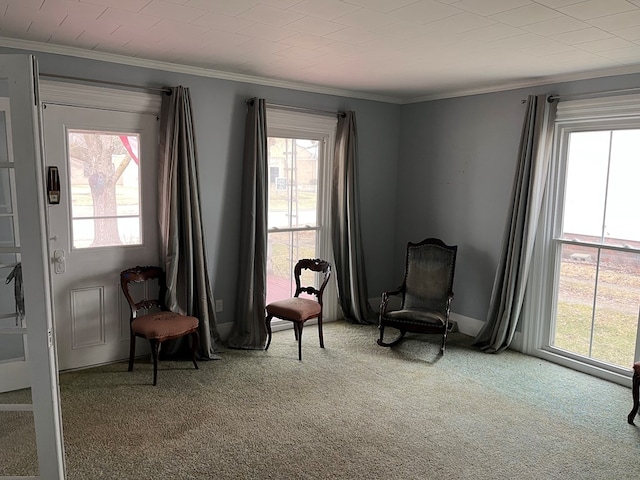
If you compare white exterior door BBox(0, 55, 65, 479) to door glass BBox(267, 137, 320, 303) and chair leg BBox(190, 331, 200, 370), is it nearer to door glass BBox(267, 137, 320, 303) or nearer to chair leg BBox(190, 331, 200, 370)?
chair leg BBox(190, 331, 200, 370)

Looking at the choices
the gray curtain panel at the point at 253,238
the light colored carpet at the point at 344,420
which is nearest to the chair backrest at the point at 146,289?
the light colored carpet at the point at 344,420

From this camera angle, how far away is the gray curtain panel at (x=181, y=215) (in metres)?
4.05

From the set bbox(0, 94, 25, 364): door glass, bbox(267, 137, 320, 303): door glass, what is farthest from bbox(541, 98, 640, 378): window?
bbox(0, 94, 25, 364): door glass

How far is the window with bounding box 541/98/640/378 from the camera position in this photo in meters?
3.91

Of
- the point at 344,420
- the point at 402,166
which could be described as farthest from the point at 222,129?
the point at 344,420

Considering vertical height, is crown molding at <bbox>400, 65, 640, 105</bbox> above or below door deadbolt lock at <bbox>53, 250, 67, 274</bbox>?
above

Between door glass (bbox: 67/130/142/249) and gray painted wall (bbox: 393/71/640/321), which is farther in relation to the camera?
gray painted wall (bbox: 393/71/640/321)

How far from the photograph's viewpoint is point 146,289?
4211mm

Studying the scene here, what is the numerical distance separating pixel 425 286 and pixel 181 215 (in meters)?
2.43

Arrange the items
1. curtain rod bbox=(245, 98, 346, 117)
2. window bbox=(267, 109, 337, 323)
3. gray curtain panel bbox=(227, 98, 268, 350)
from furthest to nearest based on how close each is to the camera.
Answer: window bbox=(267, 109, 337, 323) < curtain rod bbox=(245, 98, 346, 117) < gray curtain panel bbox=(227, 98, 268, 350)

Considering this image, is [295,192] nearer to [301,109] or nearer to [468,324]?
[301,109]

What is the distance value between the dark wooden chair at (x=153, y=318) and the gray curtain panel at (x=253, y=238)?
572 mm

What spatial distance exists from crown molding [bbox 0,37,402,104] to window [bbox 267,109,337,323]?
0.26m

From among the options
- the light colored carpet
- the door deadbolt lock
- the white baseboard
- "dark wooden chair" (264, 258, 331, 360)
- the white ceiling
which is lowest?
the light colored carpet
